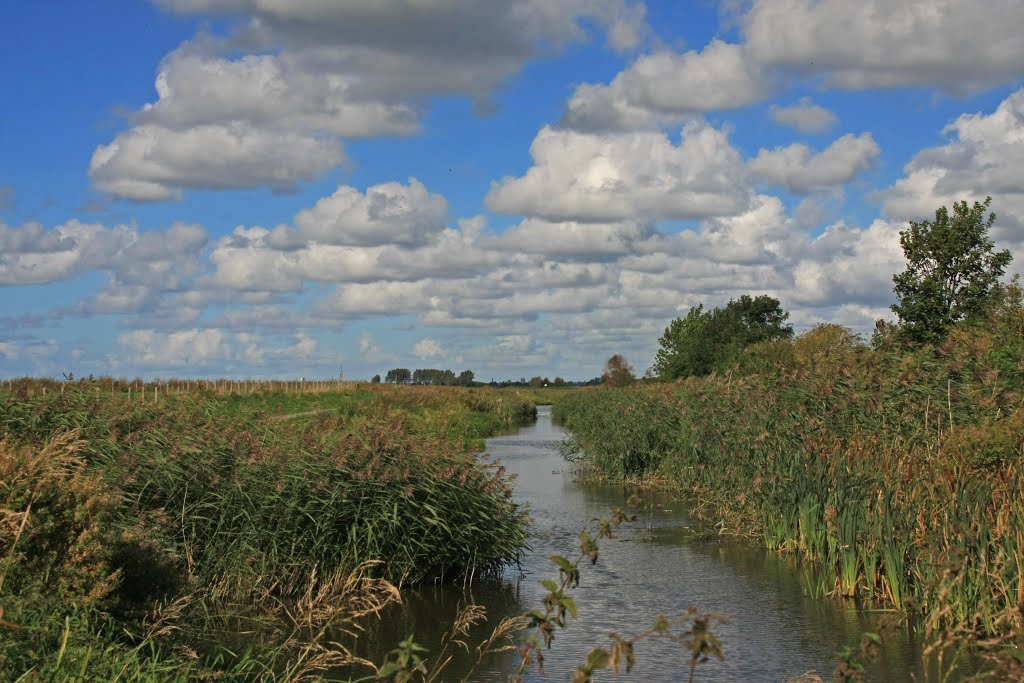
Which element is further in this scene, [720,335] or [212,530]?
[720,335]

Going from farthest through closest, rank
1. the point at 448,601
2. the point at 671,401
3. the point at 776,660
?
the point at 671,401, the point at 448,601, the point at 776,660

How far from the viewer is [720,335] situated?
64188 mm

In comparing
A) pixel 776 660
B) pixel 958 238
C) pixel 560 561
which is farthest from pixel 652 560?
pixel 958 238

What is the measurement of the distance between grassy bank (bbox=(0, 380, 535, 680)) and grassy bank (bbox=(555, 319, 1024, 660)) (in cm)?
403

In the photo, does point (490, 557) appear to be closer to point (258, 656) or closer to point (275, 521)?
point (275, 521)

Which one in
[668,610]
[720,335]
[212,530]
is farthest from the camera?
[720,335]

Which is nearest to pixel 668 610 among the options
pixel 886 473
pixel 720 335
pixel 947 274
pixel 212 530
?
pixel 886 473

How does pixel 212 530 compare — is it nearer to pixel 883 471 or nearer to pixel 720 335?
pixel 883 471

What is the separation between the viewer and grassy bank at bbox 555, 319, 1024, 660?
31.4ft

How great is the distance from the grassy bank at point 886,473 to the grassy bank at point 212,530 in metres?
4.03

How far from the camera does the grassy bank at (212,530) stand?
6.96 meters

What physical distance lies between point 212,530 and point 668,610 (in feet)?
17.3

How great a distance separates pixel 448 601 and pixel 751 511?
20.9 feet

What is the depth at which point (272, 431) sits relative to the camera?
13031mm
